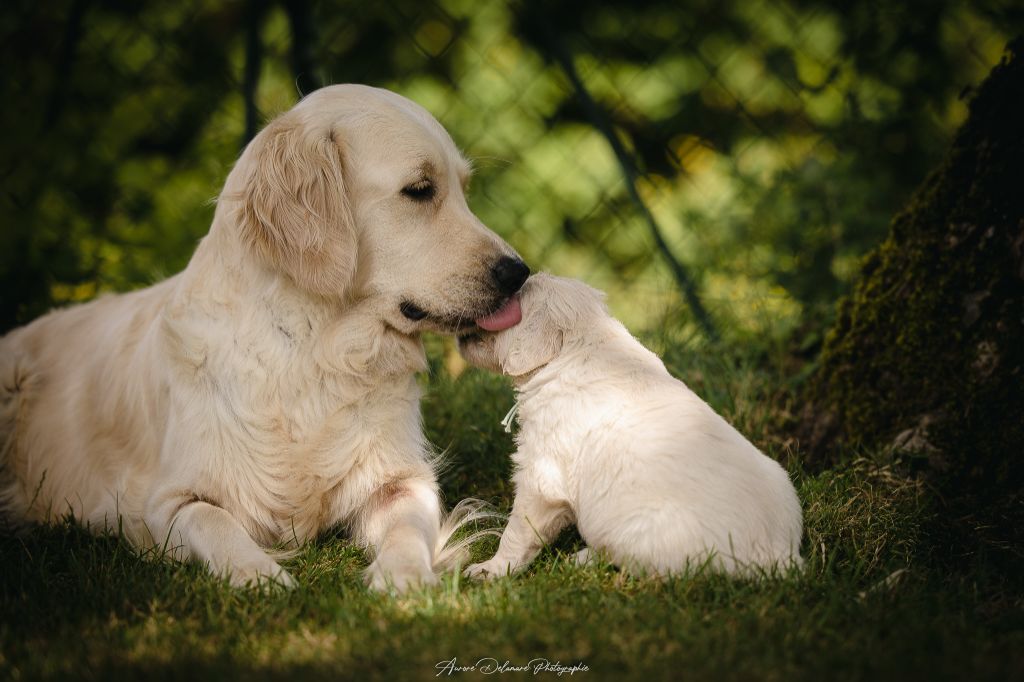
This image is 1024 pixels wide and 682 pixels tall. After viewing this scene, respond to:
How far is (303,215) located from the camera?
276 cm

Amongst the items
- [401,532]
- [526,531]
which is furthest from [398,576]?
[526,531]

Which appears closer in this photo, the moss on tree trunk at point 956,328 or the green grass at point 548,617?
the green grass at point 548,617

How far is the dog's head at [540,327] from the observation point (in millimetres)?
2824

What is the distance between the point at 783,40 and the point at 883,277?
2757 millimetres

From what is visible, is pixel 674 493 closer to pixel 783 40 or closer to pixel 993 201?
pixel 993 201

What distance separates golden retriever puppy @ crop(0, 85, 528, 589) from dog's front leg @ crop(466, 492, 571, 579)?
193 mm

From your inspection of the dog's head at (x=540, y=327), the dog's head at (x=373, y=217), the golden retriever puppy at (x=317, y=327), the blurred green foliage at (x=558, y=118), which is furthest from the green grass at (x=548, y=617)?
the blurred green foliage at (x=558, y=118)

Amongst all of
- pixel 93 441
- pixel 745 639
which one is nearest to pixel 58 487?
pixel 93 441

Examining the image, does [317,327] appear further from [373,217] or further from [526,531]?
[526,531]

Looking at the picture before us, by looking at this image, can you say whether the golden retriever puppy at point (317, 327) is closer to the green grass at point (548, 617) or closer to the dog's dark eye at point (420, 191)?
the dog's dark eye at point (420, 191)

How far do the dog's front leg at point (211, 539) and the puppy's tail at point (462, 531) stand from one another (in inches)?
19.0

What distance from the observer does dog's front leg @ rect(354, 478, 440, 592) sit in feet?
8.18

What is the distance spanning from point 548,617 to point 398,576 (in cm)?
47

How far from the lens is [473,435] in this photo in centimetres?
381
